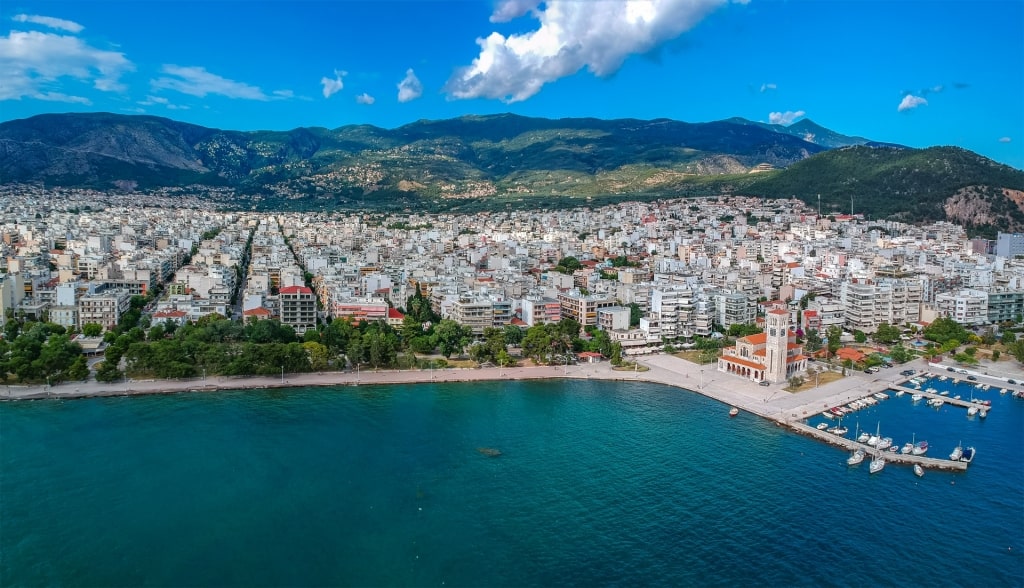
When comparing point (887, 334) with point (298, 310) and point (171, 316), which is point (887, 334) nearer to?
point (298, 310)

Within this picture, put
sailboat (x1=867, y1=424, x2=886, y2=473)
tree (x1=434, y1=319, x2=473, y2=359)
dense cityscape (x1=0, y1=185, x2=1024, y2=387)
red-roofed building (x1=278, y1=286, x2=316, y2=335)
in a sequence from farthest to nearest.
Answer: red-roofed building (x1=278, y1=286, x2=316, y2=335) < tree (x1=434, y1=319, x2=473, y2=359) < dense cityscape (x1=0, y1=185, x2=1024, y2=387) < sailboat (x1=867, y1=424, x2=886, y2=473)

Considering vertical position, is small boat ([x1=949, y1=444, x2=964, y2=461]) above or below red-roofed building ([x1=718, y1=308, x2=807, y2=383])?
below

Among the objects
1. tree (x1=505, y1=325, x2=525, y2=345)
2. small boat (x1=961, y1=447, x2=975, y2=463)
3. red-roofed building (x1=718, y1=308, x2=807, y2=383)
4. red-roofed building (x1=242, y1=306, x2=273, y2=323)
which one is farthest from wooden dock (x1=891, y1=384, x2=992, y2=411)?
red-roofed building (x1=242, y1=306, x2=273, y2=323)

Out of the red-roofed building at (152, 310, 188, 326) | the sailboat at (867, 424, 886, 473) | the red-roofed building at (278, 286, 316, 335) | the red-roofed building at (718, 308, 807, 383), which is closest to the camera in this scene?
the sailboat at (867, 424, 886, 473)

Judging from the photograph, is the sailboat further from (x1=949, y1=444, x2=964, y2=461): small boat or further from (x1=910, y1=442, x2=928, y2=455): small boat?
(x1=949, y1=444, x2=964, y2=461): small boat

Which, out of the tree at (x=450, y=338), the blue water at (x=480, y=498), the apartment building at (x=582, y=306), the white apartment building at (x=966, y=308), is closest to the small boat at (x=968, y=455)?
the blue water at (x=480, y=498)

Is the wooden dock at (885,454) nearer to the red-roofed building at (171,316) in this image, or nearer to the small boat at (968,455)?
the small boat at (968,455)
